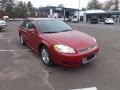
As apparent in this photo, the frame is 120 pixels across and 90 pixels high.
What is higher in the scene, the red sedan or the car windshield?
the car windshield

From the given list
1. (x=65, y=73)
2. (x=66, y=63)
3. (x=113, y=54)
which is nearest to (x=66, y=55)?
(x=66, y=63)

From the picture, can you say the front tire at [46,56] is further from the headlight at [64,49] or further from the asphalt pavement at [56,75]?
the headlight at [64,49]

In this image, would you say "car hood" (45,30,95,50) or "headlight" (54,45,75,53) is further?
"car hood" (45,30,95,50)

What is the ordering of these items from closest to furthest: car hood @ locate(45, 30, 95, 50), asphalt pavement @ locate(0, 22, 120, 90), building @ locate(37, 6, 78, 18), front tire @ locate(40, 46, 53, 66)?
asphalt pavement @ locate(0, 22, 120, 90)
car hood @ locate(45, 30, 95, 50)
front tire @ locate(40, 46, 53, 66)
building @ locate(37, 6, 78, 18)

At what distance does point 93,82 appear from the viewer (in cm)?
448

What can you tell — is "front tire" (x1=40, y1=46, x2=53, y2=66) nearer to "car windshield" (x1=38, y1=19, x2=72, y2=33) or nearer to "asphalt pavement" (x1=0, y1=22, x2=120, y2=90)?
"asphalt pavement" (x1=0, y1=22, x2=120, y2=90)

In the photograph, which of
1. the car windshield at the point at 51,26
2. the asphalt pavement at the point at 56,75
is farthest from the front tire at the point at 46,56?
the car windshield at the point at 51,26

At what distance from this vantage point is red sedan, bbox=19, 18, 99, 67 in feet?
16.1

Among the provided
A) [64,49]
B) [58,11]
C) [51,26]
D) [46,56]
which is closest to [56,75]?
[64,49]

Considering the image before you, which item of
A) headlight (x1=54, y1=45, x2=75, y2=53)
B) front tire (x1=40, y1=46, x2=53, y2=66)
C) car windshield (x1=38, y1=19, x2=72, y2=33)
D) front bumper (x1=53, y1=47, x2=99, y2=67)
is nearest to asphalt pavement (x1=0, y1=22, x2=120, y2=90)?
front tire (x1=40, y1=46, x2=53, y2=66)

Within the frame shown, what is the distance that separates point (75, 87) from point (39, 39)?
92.1 inches

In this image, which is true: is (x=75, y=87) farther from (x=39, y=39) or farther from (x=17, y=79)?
(x=39, y=39)

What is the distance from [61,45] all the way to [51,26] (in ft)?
5.51

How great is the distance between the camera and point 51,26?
6.54 m
